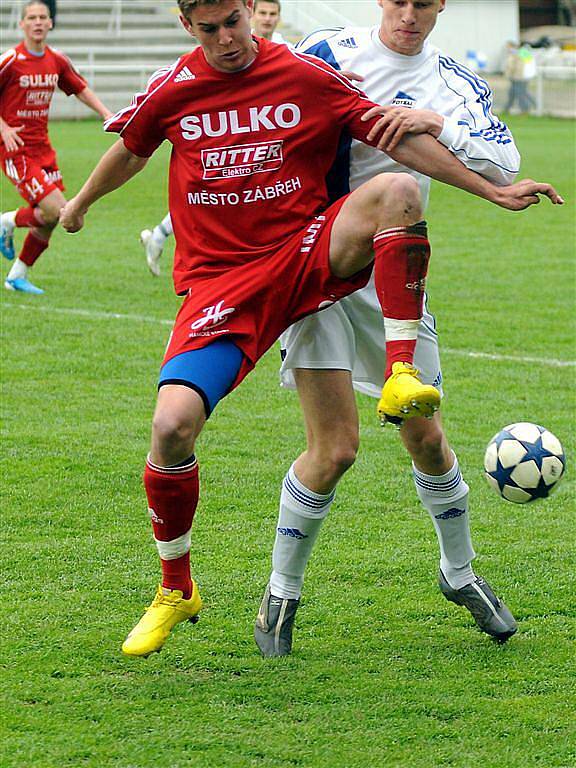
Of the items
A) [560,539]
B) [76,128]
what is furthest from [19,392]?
[76,128]

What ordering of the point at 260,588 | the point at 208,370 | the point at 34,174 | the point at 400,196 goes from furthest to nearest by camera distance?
the point at 34,174, the point at 260,588, the point at 208,370, the point at 400,196

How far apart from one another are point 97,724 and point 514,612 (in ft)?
5.34

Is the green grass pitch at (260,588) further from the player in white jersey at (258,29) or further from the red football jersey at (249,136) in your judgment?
the player in white jersey at (258,29)

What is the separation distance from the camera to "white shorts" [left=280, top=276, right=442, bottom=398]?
404cm

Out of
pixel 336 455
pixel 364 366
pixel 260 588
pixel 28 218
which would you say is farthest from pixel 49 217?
pixel 336 455

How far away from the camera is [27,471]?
6008 millimetres

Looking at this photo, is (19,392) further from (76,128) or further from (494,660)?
(76,128)

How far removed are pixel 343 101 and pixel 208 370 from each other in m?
0.89

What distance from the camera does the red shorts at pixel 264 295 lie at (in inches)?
148

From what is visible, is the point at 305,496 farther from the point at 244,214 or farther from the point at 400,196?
the point at 400,196

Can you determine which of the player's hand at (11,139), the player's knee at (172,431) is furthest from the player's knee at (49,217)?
the player's knee at (172,431)

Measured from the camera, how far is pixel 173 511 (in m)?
3.76

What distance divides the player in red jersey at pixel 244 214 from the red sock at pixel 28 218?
6.75 meters

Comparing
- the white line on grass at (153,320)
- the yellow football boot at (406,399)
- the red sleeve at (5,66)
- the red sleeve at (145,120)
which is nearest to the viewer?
the yellow football boot at (406,399)
